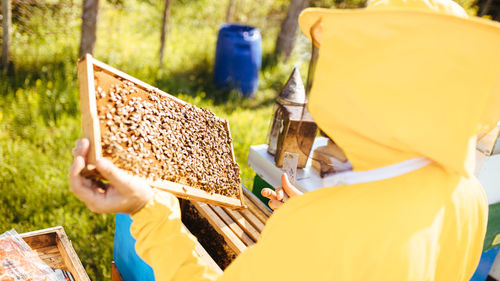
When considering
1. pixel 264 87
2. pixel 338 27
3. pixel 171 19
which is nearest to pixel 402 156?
pixel 338 27

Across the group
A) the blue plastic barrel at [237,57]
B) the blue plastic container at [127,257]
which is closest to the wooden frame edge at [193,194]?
the blue plastic container at [127,257]

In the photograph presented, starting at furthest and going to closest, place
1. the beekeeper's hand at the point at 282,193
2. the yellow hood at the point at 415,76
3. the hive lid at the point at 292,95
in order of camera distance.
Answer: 1. the hive lid at the point at 292,95
2. the beekeeper's hand at the point at 282,193
3. the yellow hood at the point at 415,76

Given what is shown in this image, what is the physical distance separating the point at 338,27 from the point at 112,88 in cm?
100

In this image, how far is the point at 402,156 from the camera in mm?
1033

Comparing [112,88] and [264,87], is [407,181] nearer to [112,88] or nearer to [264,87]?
[112,88]

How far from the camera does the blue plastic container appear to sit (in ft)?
6.30

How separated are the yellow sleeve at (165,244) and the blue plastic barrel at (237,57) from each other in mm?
4694

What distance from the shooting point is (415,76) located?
0.93 meters

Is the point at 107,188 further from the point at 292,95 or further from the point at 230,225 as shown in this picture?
the point at 292,95

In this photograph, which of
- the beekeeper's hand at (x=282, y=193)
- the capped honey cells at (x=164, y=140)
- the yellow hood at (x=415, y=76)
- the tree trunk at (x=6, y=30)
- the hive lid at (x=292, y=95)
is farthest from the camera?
the tree trunk at (x=6, y=30)

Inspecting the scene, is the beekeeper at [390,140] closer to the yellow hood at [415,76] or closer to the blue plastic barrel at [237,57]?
the yellow hood at [415,76]

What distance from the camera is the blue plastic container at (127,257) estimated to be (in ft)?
6.30

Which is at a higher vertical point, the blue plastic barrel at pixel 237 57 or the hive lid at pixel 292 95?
the hive lid at pixel 292 95

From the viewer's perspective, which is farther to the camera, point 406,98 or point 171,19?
point 171,19
